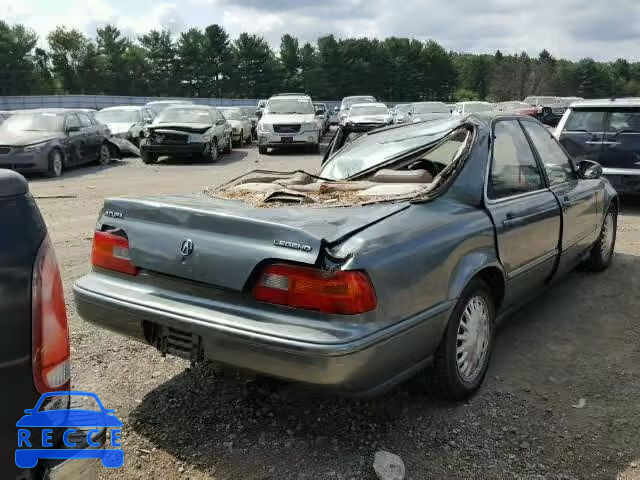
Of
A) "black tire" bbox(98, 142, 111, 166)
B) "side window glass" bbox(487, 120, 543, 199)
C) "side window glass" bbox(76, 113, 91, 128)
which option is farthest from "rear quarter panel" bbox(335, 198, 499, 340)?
"black tire" bbox(98, 142, 111, 166)

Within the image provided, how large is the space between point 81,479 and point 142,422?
1.46 meters

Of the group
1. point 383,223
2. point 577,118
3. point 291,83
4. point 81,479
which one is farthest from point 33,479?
point 291,83

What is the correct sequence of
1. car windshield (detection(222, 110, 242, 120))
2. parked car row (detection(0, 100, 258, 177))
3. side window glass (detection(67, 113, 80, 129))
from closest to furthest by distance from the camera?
parked car row (detection(0, 100, 258, 177))
side window glass (detection(67, 113, 80, 129))
car windshield (detection(222, 110, 242, 120))

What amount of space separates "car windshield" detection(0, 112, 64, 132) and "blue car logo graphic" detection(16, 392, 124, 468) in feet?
44.7

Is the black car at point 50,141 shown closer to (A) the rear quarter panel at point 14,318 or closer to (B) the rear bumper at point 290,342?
(B) the rear bumper at point 290,342

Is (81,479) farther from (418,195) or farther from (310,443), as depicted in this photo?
(418,195)

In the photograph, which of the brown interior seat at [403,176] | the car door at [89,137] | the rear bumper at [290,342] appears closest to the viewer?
the rear bumper at [290,342]

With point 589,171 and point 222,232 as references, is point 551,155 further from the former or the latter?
point 222,232

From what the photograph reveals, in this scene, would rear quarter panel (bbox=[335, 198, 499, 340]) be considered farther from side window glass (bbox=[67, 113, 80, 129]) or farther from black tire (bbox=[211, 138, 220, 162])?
black tire (bbox=[211, 138, 220, 162])

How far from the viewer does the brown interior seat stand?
13.2 ft

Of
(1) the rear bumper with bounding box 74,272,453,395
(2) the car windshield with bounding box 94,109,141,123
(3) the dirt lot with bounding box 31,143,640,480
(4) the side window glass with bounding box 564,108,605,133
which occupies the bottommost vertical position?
(3) the dirt lot with bounding box 31,143,640,480

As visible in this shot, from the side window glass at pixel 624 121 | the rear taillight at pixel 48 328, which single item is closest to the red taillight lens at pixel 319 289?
the rear taillight at pixel 48 328

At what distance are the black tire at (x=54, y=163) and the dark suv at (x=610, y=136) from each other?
1042 cm

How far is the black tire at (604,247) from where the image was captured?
5602mm
